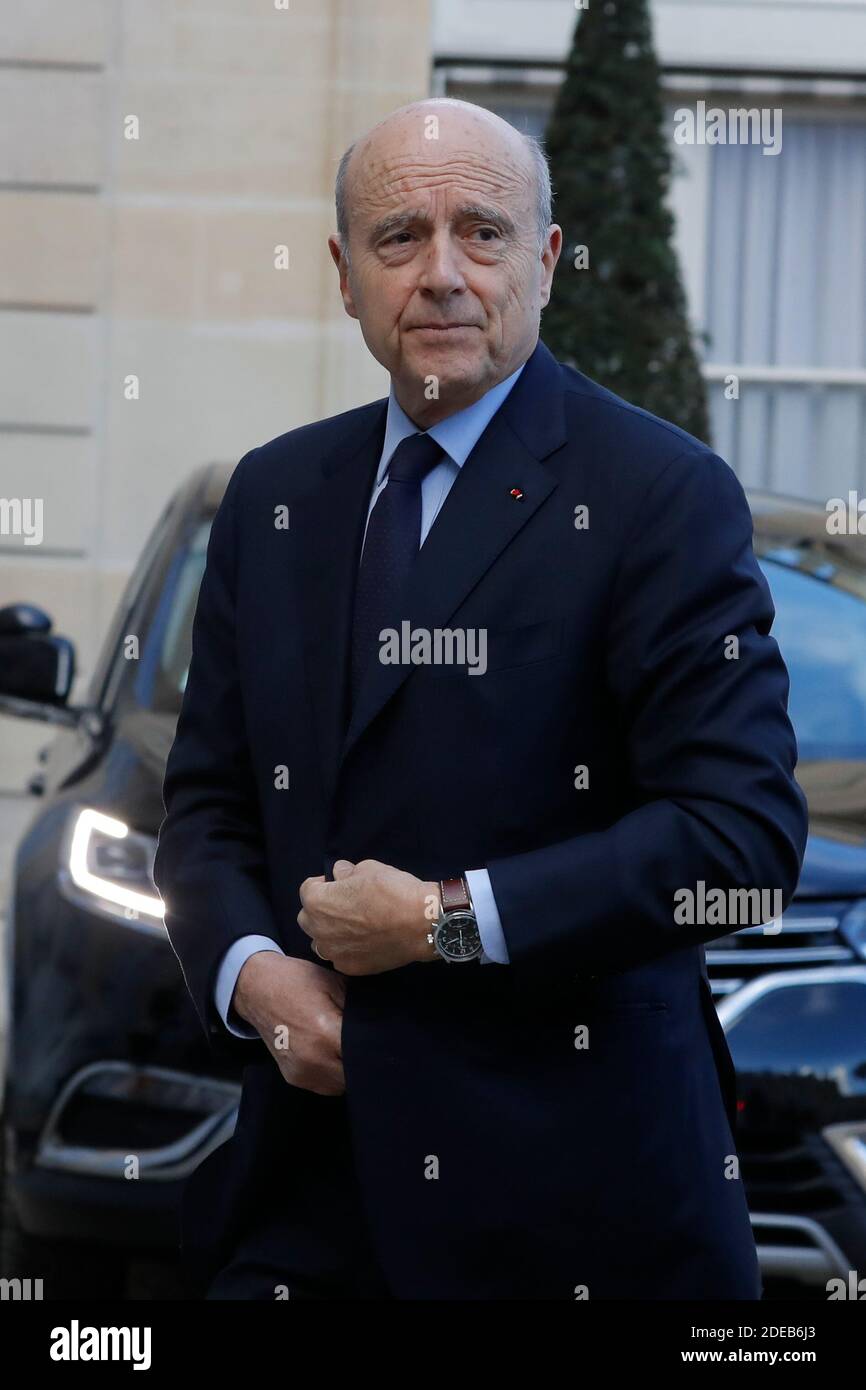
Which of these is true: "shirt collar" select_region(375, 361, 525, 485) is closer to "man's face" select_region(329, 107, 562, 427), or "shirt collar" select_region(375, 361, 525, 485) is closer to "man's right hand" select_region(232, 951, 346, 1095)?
"man's face" select_region(329, 107, 562, 427)

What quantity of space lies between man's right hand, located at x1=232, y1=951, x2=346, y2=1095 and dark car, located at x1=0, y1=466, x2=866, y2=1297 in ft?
4.60

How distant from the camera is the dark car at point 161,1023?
3.19 m

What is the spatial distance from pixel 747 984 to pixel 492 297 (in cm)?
164

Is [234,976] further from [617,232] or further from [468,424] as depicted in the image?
[617,232]

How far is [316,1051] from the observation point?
1.92 meters

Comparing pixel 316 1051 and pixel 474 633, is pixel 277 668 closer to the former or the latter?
pixel 474 633

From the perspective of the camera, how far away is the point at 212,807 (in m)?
2.14

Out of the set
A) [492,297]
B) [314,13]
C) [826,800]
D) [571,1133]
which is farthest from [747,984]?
[314,13]

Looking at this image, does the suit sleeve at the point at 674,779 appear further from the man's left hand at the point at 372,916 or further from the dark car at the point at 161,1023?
the dark car at the point at 161,1023

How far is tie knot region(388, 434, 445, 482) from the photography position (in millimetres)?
2037

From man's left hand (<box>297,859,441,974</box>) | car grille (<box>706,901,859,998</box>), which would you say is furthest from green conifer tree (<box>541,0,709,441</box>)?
man's left hand (<box>297,859,441,974</box>)

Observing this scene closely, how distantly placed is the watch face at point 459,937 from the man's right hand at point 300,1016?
0.17m

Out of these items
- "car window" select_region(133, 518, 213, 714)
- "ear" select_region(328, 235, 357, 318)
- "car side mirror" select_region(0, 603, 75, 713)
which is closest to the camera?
"ear" select_region(328, 235, 357, 318)

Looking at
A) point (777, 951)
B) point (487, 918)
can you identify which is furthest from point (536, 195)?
point (777, 951)
